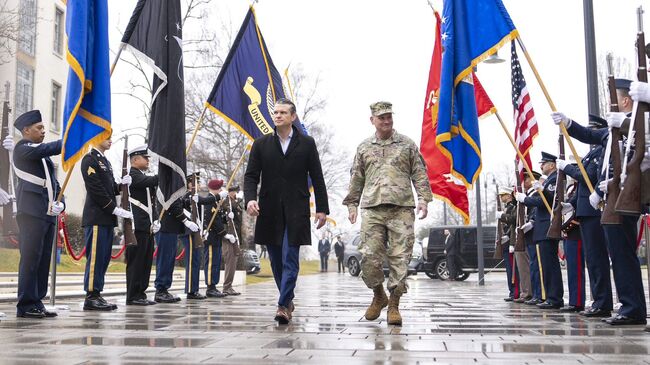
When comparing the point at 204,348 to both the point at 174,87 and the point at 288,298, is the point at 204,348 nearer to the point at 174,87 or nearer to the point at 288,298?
the point at 288,298

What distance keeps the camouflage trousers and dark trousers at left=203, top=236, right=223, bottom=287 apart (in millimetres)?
6142

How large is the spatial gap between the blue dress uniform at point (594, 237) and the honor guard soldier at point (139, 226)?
562 centimetres

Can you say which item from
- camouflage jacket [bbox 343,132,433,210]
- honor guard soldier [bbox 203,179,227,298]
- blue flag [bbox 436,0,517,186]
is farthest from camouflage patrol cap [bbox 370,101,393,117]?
honor guard soldier [bbox 203,179,227,298]

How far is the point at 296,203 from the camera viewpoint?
7305 mm

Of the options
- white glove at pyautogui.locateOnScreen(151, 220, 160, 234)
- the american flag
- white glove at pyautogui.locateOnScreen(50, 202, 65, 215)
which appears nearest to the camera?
white glove at pyautogui.locateOnScreen(50, 202, 65, 215)

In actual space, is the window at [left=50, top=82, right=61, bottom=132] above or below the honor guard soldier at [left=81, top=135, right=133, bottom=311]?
above

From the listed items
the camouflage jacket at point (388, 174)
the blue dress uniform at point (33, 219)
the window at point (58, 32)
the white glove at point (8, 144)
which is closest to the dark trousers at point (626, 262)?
the camouflage jacket at point (388, 174)

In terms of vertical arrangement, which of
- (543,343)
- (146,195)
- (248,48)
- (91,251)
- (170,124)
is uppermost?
(248,48)

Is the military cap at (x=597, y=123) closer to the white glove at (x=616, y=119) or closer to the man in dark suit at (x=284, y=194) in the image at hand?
the white glove at (x=616, y=119)

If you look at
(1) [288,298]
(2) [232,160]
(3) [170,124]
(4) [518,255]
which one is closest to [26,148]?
(3) [170,124]

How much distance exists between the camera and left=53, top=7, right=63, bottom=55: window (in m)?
32.4

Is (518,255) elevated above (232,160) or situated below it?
below

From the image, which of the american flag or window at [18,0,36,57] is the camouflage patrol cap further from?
window at [18,0,36,57]

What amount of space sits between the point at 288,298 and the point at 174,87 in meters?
4.37
